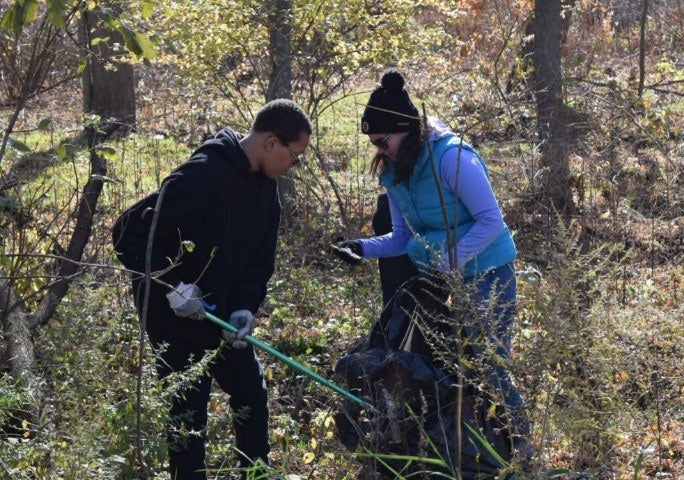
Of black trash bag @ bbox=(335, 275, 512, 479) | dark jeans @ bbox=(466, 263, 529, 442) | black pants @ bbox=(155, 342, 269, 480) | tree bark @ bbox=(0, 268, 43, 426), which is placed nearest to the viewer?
dark jeans @ bbox=(466, 263, 529, 442)

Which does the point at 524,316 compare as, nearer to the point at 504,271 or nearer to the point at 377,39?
the point at 504,271

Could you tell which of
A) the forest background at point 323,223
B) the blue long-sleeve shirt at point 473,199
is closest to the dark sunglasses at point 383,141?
the blue long-sleeve shirt at point 473,199

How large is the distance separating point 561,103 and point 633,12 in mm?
9420

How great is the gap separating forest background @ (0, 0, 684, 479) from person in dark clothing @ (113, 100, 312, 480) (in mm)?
200

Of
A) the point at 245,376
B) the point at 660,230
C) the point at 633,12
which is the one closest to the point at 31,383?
the point at 245,376

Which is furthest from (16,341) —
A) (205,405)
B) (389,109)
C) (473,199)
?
(473,199)

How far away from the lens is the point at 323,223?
28.5 feet

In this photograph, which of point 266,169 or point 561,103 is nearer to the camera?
point 266,169

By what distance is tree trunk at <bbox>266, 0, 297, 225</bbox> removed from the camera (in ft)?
26.3

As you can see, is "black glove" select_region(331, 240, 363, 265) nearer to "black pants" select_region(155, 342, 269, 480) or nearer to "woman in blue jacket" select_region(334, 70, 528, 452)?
"woman in blue jacket" select_region(334, 70, 528, 452)

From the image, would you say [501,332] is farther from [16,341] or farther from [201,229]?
[16,341]

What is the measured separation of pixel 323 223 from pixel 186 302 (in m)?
4.61

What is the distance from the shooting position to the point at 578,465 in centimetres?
431

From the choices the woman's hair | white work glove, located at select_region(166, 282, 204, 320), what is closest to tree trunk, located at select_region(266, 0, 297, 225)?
the woman's hair
